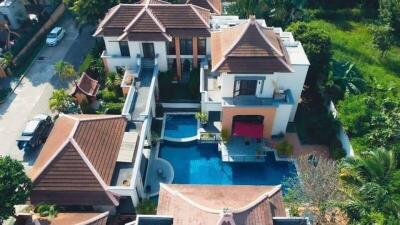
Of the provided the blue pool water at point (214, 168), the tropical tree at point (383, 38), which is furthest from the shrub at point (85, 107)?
the tropical tree at point (383, 38)

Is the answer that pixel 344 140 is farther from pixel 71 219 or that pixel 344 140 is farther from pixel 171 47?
pixel 71 219

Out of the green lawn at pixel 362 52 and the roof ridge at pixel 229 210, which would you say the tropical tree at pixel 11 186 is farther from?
the green lawn at pixel 362 52

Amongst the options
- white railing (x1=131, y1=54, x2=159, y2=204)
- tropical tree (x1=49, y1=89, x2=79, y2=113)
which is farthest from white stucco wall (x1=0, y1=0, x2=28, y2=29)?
white railing (x1=131, y1=54, x2=159, y2=204)

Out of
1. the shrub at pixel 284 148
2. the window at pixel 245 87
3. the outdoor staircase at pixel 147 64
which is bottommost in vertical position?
the shrub at pixel 284 148

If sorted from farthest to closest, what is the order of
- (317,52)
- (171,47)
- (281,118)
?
(171,47) → (317,52) → (281,118)

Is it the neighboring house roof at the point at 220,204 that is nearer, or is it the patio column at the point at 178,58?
the neighboring house roof at the point at 220,204

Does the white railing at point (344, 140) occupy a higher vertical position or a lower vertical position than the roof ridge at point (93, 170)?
lower

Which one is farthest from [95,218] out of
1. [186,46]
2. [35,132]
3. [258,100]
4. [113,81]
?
[186,46]

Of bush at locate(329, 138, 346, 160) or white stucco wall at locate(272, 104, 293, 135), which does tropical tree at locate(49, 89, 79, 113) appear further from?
bush at locate(329, 138, 346, 160)
